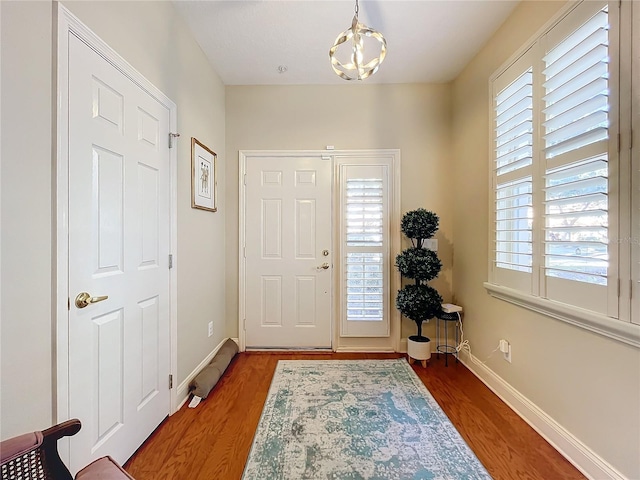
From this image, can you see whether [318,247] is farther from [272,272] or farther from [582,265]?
[582,265]

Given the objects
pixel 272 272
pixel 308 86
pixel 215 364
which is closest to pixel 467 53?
pixel 308 86

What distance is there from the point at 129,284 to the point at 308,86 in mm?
2548

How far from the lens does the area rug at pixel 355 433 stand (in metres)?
1.42

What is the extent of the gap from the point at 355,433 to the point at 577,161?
2013mm

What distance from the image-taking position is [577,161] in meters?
1.45

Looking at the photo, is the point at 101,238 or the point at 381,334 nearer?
the point at 101,238

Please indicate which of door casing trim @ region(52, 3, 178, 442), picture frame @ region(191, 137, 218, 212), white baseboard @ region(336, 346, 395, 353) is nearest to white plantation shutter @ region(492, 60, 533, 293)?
white baseboard @ region(336, 346, 395, 353)

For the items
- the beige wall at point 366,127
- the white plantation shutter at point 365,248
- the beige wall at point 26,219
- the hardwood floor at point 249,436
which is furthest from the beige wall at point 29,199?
the white plantation shutter at point 365,248

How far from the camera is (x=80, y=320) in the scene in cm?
120

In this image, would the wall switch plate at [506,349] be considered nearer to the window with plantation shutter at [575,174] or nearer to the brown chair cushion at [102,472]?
the window with plantation shutter at [575,174]

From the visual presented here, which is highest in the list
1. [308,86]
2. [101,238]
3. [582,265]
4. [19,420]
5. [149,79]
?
[308,86]

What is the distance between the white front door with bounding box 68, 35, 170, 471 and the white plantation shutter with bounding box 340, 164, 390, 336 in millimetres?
1713

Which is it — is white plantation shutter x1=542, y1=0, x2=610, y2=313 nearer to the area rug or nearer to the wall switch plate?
the wall switch plate

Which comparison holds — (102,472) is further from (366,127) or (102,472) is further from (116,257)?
(366,127)
